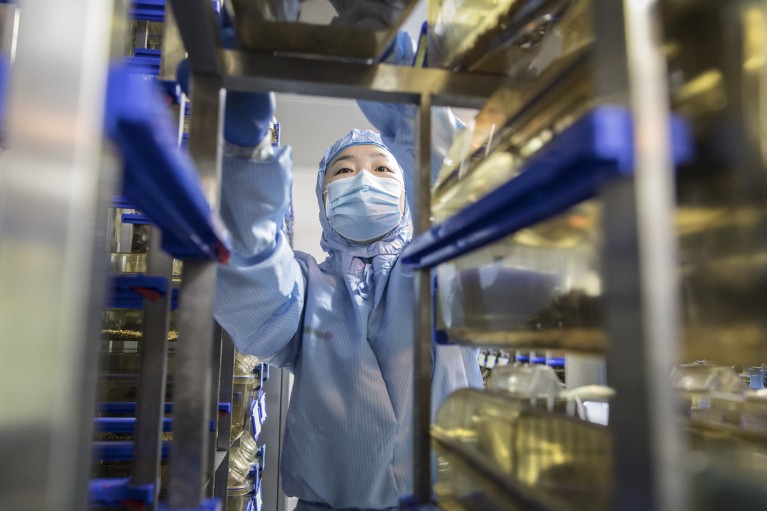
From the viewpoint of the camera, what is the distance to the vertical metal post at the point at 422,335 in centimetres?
99

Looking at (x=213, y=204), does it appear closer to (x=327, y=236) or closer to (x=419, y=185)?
(x=419, y=185)

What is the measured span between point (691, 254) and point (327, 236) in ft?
5.34

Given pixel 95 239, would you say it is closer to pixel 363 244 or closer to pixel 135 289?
pixel 135 289

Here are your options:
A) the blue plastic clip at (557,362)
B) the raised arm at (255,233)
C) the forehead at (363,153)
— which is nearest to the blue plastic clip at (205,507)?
the raised arm at (255,233)

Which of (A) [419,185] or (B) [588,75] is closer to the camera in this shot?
(B) [588,75]

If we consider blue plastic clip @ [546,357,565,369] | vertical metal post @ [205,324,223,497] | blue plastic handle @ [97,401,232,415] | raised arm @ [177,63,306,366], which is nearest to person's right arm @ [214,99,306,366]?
raised arm @ [177,63,306,366]

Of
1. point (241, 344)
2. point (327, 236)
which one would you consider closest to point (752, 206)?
point (241, 344)

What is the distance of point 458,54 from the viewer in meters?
0.98

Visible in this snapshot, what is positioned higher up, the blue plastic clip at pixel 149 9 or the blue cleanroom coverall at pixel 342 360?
the blue plastic clip at pixel 149 9

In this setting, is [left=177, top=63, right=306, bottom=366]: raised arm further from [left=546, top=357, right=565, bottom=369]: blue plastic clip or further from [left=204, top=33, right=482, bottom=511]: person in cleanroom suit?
[left=546, top=357, right=565, bottom=369]: blue plastic clip

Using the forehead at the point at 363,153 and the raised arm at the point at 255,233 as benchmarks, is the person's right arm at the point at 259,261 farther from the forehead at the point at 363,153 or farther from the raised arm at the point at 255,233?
the forehead at the point at 363,153

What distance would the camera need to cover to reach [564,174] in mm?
500

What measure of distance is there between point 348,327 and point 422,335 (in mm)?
780

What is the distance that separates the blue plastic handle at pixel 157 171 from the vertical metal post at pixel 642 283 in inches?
15.9
